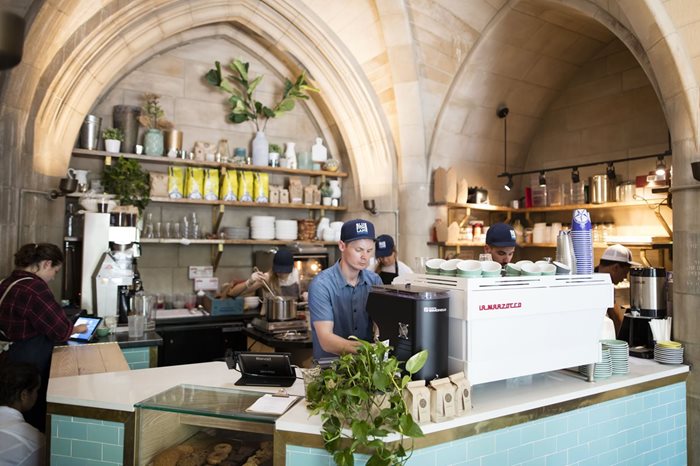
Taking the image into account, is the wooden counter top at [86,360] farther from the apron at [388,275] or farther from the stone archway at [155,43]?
the apron at [388,275]

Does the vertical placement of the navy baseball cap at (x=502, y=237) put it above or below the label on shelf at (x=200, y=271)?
above

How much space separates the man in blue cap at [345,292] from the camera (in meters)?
2.73

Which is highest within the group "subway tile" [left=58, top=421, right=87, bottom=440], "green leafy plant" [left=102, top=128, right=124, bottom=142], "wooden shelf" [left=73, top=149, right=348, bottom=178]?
"green leafy plant" [left=102, top=128, right=124, bottom=142]

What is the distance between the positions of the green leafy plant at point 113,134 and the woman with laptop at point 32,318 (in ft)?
7.71

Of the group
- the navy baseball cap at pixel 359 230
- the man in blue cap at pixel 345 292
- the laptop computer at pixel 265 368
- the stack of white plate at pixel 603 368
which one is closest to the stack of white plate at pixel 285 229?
the man in blue cap at pixel 345 292

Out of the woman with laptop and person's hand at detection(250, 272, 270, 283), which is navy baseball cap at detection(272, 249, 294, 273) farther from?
the woman with laptop

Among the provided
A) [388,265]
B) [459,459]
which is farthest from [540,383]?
[388,265]

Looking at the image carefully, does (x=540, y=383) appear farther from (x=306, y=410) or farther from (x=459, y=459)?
(x=306, y=410)

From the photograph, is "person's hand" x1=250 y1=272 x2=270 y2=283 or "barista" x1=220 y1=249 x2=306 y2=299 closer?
"barista" x1=220 y1=249 x2=306 y2=299

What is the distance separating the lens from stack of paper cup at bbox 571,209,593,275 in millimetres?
2508

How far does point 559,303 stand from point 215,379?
65.3 inches

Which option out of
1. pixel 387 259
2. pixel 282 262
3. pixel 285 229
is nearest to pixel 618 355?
pixel 387 259

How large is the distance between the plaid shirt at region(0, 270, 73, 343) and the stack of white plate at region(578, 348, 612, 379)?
3.11 meters

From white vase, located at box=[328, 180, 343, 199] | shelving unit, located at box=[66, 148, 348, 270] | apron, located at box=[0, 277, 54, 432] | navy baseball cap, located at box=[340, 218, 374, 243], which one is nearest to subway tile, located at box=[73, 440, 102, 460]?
apron, located at box=[0, 277, 54, 432]
